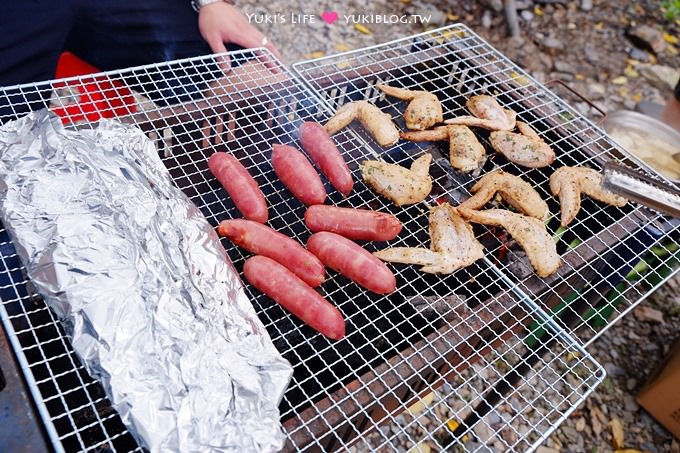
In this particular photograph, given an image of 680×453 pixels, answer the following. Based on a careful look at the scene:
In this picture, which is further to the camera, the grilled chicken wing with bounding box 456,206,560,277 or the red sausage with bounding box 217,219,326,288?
the grilled chicken wing with bounding box 456,206,560,277

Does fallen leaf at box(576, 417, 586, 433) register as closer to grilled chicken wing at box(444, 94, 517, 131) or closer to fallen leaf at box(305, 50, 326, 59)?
grilled chicken wing at box(444, 94, 517, 131)

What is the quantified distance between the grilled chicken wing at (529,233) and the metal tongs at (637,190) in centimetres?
50

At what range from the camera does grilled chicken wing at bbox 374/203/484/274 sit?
2502 millimetres

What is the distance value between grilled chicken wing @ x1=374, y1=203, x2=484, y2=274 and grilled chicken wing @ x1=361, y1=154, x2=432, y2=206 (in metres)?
0.15

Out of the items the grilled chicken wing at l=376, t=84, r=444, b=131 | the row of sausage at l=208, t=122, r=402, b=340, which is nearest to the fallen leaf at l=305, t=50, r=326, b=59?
the grilled chicken wing at l=376, t=84, r=444, b=131

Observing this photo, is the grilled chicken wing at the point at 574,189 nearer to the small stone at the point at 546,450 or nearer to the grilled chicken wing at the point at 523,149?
the grilled chicken wing at the point at 523,149

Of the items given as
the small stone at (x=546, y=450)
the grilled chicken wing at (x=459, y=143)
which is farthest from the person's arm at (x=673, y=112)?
the small stone at (x=546, y=450)

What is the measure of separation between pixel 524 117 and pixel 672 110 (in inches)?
119

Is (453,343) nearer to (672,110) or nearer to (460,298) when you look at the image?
(460,298)

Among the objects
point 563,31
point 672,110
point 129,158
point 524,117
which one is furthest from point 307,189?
point 563,31

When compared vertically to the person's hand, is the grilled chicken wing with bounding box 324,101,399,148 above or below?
below

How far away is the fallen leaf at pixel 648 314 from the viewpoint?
4461 mm

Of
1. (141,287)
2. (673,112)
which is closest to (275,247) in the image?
(141,287)
